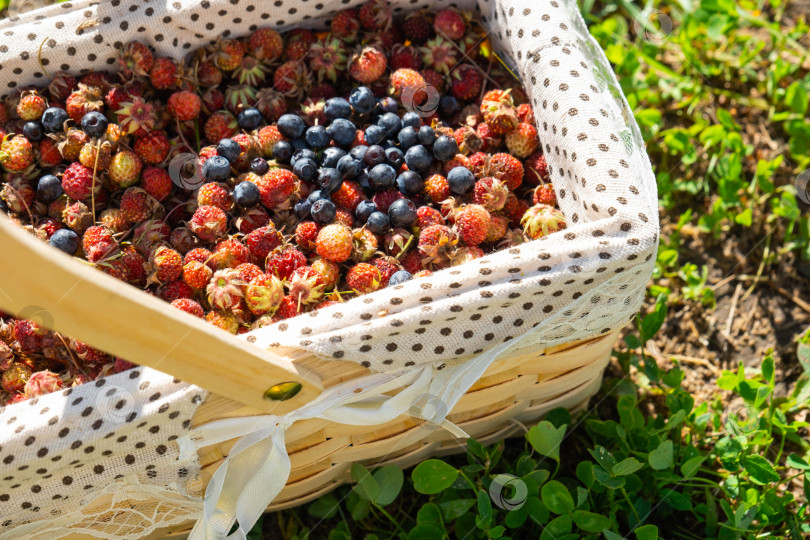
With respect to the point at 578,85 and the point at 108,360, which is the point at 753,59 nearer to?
the point at 578,85

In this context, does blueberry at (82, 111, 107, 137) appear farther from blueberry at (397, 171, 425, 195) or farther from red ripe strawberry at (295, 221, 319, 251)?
blueberry at (397, 171, 425, 195)

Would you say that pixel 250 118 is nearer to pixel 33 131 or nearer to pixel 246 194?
pixel 246 194

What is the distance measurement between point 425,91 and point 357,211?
1.02ft

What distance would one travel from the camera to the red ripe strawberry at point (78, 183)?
1287 millimetres

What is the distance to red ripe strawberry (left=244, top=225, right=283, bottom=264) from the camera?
1.25 m

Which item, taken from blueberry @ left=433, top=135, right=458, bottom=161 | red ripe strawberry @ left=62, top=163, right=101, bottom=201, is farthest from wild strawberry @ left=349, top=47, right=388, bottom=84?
red ripe strawberry @ left=62, top=163, right=101, bottom=201

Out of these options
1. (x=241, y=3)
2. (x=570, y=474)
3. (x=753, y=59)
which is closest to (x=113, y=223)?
(x=241, y=3)

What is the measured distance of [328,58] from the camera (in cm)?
142

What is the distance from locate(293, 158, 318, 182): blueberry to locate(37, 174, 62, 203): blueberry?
17.7 inches

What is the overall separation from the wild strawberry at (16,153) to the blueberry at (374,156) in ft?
2.11

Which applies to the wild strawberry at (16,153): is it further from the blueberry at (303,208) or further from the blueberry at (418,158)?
the blueberry at (418,158)

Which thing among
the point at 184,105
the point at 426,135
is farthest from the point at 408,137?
the point at 184,105

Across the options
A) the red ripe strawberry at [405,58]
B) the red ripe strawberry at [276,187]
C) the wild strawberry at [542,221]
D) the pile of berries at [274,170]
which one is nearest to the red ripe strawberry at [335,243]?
the pile of berries at [274,170]

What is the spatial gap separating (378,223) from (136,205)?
0.45 m
